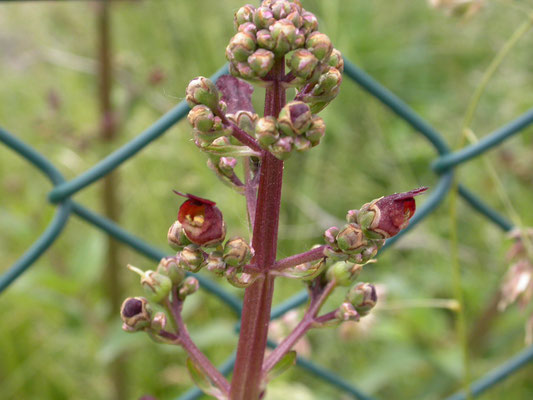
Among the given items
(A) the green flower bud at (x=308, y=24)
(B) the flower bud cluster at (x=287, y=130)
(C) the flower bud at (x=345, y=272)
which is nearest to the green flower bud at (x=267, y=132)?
(B) the flower bud cluster at (x=287, y=130)

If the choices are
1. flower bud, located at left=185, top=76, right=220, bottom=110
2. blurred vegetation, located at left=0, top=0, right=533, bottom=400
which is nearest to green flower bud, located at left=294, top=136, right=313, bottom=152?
flower bud, located at left=185, top=76, right=220, bottom=110

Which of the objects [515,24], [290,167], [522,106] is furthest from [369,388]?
[515,24]

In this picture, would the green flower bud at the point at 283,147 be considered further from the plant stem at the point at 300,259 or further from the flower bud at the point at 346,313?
the flower bud at the point at 346,313

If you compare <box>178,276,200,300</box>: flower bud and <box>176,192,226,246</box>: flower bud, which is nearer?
<box>176,192,226,246</box>: flower bud

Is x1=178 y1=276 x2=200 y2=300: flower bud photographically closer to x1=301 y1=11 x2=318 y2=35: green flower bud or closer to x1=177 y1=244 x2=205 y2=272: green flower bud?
x1=177 y1=244 x2=205 y2=272: green flower bud

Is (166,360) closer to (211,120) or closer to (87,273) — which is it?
(87,273)

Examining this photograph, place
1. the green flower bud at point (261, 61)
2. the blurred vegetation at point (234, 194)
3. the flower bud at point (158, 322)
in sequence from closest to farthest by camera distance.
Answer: the green flower bud at point (261, 61) < the flower bud at point (158, 322) < the blurred vegetation at point (234, 194)

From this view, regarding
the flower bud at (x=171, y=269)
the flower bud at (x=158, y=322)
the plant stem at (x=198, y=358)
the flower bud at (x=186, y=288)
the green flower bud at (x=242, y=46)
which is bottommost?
the plant stem at (x=198, y=358)
